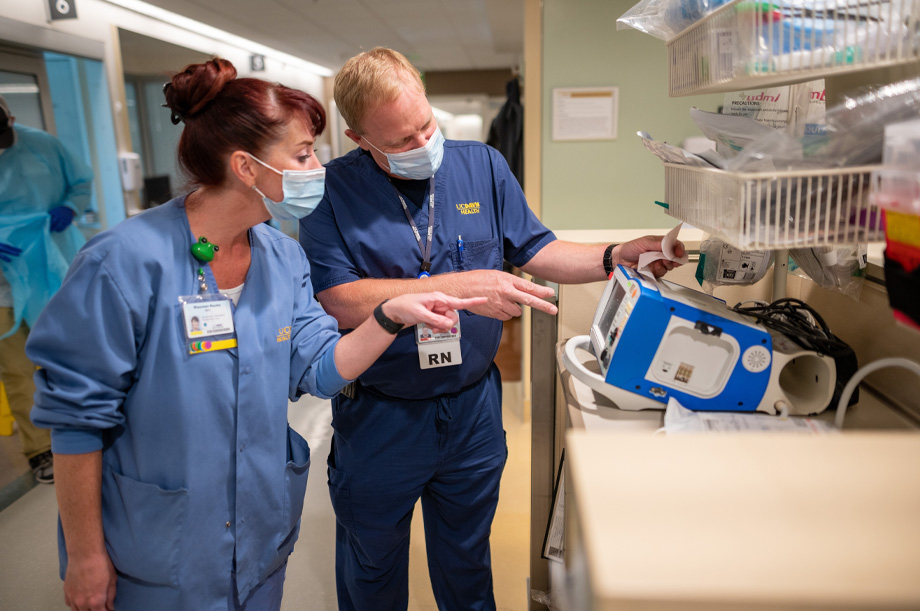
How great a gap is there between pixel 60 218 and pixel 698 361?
3.21m

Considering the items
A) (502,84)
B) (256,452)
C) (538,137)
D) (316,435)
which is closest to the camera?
(256,452)

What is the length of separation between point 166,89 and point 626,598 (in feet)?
3.82

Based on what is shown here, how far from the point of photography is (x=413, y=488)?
1564mm

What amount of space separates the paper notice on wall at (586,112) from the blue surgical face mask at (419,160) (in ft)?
5.33

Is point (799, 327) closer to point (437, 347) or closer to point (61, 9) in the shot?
point (437, 347)

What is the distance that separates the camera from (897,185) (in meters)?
0.73

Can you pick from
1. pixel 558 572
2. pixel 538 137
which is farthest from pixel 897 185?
pixel 538 137

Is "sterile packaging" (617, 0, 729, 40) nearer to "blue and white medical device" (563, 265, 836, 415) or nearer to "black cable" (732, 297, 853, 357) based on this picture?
"blue and white medical device" (563, 265, 836, 415)

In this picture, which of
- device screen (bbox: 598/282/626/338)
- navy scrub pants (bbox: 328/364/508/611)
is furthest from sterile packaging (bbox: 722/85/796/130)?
navy scrub pants (bbox: 328/364/508/611)

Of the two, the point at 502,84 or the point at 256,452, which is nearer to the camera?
the point at 256,452

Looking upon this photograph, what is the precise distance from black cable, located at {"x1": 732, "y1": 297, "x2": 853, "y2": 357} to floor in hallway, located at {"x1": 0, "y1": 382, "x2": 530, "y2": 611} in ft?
4.42

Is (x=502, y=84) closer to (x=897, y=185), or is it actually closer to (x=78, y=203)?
(x=78, y=203)

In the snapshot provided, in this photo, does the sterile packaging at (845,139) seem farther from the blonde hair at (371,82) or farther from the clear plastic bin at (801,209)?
the blonde hair at (371,82)

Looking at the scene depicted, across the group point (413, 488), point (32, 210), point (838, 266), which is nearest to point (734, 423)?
point (838, 266)
